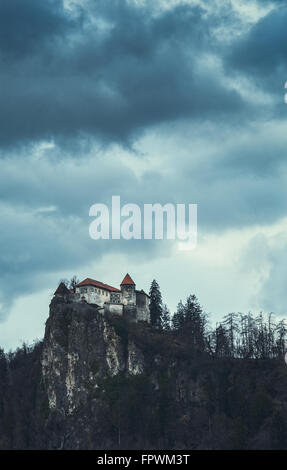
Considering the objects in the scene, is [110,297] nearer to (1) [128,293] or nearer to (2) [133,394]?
(1) [128,293]

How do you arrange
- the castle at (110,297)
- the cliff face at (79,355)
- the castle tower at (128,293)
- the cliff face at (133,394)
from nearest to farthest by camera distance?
the cliff face at (133,394)
the cliff face at (79,355)
the castle at (110,297)
the castle tower at (128,293)

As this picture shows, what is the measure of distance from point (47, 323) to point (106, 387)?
17.7m

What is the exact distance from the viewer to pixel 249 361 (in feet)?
614

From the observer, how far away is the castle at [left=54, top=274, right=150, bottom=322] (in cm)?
19712

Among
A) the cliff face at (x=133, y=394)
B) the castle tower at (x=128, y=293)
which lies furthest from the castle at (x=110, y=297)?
the cliff face at (x=133, y=394)

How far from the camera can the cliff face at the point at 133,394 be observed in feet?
580

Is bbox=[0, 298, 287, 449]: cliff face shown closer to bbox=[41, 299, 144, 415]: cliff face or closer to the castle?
bbox=[41, 299, 144, 415]: cliff face

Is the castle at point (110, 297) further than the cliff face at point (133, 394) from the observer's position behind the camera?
Yes

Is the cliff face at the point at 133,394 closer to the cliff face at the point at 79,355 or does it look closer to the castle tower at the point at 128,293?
the cliff face at the point at 79,355

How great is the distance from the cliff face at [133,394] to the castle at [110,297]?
7.70 ft

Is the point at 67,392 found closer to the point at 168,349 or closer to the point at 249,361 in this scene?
the point at 168,349
